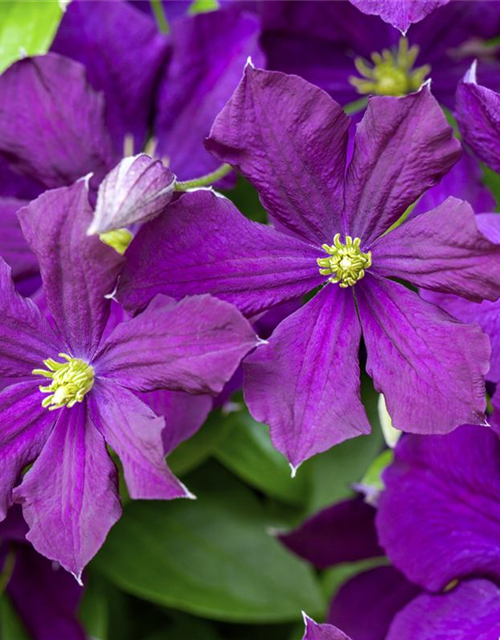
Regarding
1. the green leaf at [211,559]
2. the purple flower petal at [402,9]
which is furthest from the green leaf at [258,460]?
the purple flower petal at [402,9]

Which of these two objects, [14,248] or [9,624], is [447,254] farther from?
[9,624]

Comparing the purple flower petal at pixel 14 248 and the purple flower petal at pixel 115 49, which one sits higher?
the purple flower petal at pixel 115 49

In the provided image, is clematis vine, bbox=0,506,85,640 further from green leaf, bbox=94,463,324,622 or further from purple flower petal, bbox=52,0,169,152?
purple flower petal, bbox=52,0,169,152

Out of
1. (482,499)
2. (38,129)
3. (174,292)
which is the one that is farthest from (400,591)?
(38,129)

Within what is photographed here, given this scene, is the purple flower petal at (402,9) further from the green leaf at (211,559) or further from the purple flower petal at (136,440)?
the green leaf at (211,559)

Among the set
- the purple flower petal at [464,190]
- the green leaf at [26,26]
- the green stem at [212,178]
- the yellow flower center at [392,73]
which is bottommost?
the purple flower petal at [464,190]

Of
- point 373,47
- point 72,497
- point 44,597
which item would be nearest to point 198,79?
point 373,47
